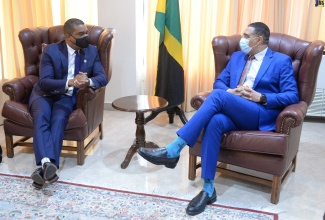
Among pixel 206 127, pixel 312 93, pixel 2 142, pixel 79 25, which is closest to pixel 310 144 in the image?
pixel 312 93

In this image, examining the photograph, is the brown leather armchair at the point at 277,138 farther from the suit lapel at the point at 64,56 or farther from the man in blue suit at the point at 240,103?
the suit lapel at the point at 64,56

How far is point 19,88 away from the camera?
2.97m

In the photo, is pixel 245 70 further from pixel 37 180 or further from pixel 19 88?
pixel 19 88

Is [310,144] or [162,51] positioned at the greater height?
[162,51]

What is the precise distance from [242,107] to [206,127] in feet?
0.89

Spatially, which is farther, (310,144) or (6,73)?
(6,73)

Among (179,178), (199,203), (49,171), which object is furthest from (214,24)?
(49,171)

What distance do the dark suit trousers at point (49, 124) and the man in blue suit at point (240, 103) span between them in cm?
66

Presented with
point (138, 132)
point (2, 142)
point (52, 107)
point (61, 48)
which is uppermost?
point (61, 48)

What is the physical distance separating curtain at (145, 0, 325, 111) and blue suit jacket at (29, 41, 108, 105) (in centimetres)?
132

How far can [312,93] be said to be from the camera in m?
2.62

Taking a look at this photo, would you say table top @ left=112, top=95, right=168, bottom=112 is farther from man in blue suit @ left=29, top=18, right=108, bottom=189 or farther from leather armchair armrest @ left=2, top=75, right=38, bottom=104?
leather armchair armrest @ left=2, top=75, right=38, bottom=104

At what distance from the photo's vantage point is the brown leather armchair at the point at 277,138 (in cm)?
230

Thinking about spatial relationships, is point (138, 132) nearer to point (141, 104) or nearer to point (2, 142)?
point (141, 104)
